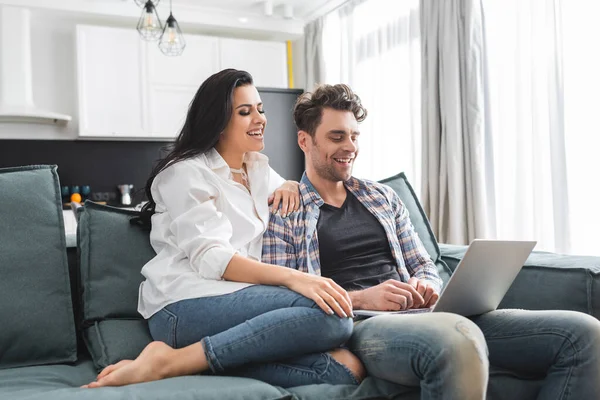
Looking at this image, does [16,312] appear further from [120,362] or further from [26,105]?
[26,105]

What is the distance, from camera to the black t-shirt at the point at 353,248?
1.67 metres

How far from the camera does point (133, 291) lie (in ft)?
5.19

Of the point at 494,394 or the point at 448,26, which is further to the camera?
the point at 448,26

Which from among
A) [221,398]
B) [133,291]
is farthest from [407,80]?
[221,398]

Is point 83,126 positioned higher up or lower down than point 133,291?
higher up

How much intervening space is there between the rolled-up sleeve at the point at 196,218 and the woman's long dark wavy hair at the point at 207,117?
86 millimetres

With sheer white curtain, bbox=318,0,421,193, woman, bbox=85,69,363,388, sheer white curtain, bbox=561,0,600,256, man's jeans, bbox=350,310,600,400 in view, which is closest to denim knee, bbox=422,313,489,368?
man's jeans, bbox=350,310,600,400

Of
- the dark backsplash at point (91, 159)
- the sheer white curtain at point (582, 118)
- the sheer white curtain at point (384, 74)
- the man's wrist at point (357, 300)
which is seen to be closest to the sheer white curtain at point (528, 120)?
the sheer white curtain at point (582, 118)

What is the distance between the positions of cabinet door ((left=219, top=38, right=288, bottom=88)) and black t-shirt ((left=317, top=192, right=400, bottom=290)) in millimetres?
3952

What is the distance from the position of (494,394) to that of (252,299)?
60 centimetres

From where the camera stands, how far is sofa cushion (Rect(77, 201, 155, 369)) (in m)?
1.48

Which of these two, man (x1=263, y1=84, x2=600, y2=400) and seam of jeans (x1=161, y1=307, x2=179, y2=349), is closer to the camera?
man (x1=263, y1=84, x2=600, y2=400)

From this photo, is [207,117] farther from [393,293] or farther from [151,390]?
[151,390]

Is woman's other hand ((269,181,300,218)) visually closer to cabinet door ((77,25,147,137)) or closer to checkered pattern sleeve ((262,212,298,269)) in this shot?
checkered pattern sleeve ((262,212,298,269))
